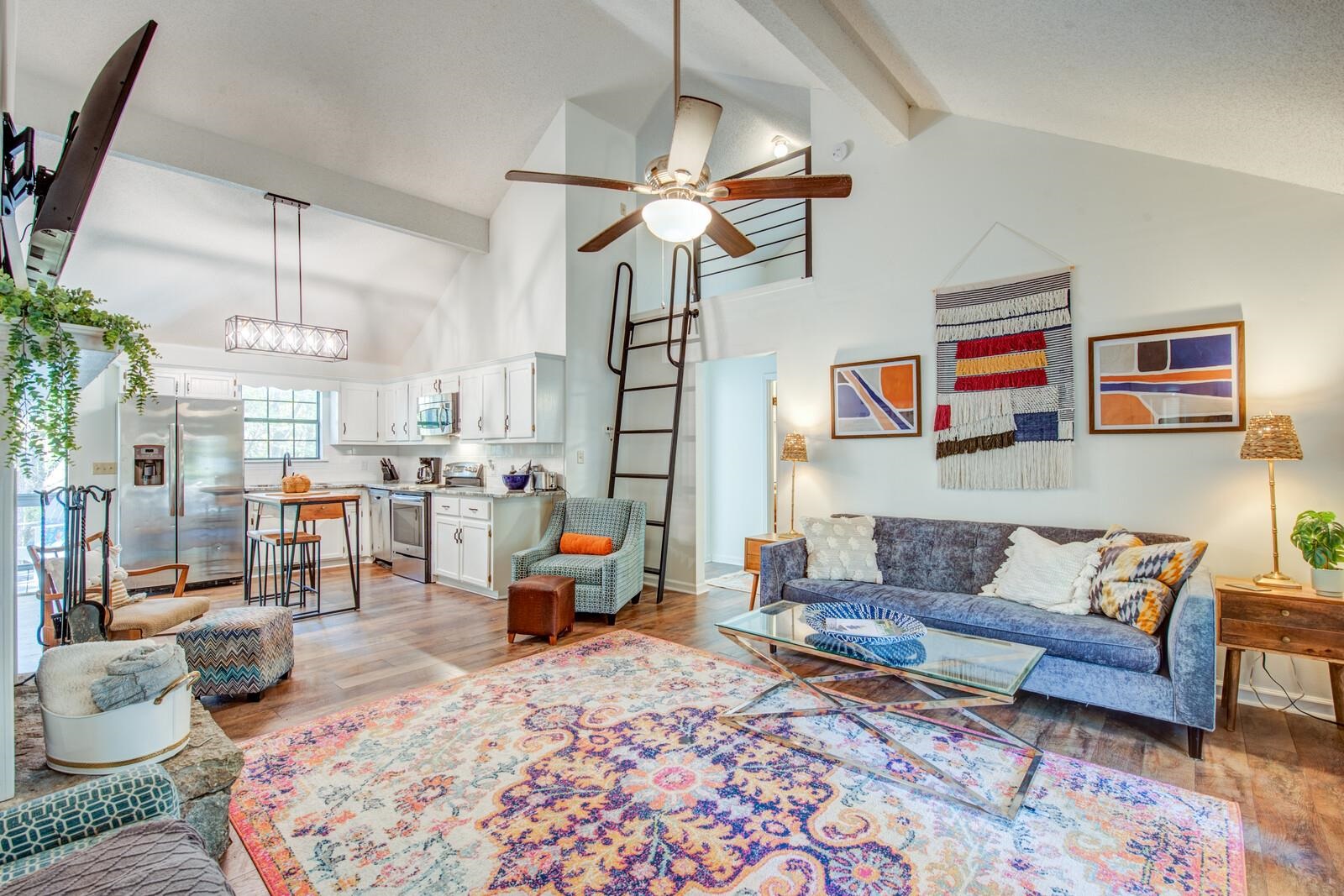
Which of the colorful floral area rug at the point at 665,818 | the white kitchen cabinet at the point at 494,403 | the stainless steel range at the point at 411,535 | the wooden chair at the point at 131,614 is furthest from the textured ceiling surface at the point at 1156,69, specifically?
the stainless steel range at the point at 411,535

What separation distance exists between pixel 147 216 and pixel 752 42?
4.97 m

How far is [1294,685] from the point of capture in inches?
115

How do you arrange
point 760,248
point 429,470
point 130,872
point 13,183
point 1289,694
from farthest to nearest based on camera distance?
point 429,470 < point 760,248 < point 1289,694 < point 13,183 < point 130,872

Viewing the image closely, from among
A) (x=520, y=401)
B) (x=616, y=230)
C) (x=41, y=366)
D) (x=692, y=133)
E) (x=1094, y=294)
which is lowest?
(x=41, y=366)

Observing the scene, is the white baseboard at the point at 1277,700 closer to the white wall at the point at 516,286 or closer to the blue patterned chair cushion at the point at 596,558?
the blue patterned chair cushion at the point at 596,558

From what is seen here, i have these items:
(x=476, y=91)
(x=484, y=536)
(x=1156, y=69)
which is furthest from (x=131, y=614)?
(x=1156, y=69)

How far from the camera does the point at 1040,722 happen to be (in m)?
2.82

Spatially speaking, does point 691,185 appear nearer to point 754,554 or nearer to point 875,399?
point 875,399

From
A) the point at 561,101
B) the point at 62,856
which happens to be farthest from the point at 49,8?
the point at 62,856

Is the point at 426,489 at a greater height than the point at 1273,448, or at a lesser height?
lesser

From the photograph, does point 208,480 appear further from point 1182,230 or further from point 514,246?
point 1182,230

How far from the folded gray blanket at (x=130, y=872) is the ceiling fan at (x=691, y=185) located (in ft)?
8.08

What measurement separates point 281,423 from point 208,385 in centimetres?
79

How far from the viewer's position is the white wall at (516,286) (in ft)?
18.0
